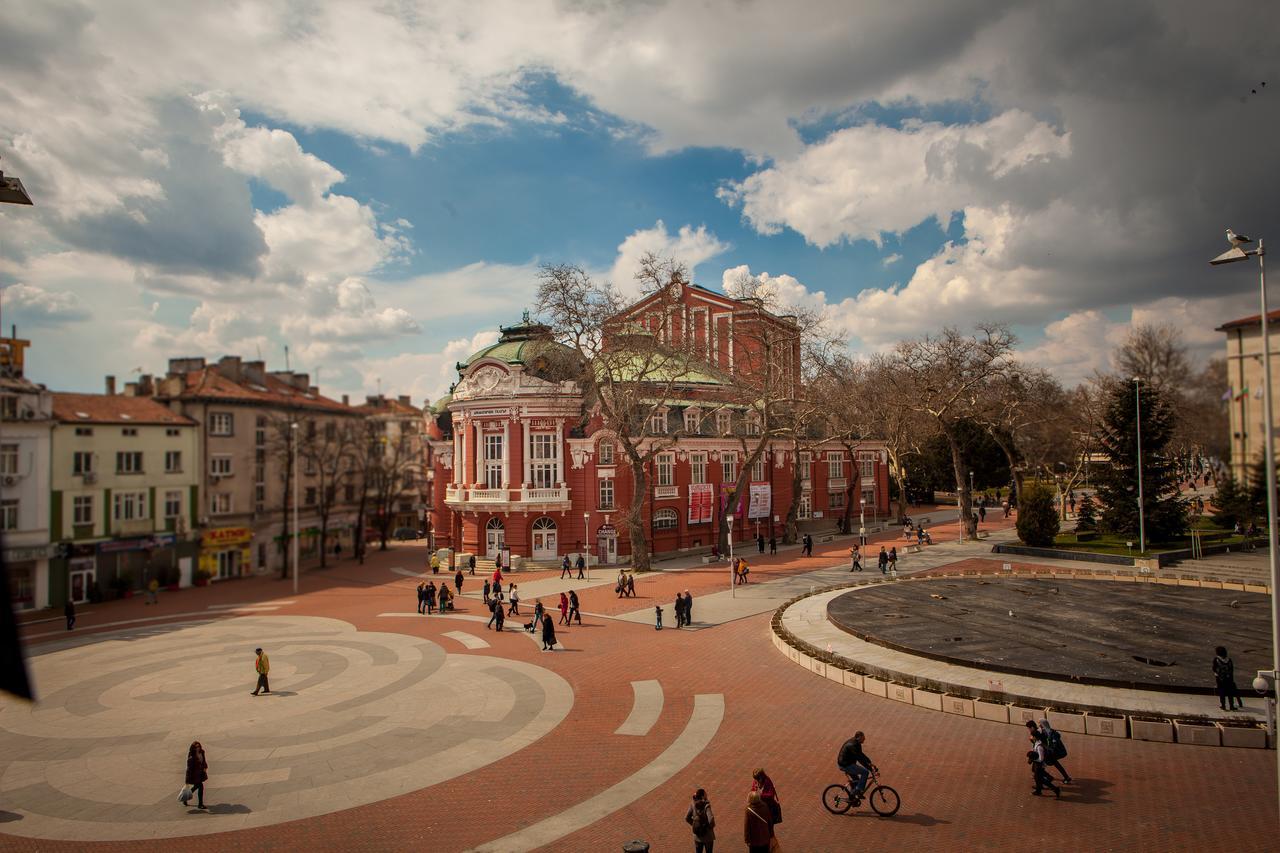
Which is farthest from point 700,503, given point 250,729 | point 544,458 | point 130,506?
point 130,506

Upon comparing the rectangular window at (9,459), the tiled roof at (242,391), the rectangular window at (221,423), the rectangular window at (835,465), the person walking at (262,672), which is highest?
the tiled roof at (242,391)

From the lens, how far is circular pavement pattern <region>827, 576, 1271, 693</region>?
1934 cm

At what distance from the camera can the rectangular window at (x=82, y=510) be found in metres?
42.2

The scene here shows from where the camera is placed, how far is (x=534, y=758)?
16.2 metres

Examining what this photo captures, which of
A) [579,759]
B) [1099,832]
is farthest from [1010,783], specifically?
[579,759]

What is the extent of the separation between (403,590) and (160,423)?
20953 mm

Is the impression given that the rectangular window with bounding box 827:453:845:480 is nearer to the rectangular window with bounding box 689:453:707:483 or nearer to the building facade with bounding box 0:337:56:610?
the rectangular window with bounding box 689:453:707:483

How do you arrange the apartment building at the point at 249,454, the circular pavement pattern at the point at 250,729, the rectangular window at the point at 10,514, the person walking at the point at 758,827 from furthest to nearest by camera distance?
the apartment building at the point at 249,454 → the rectangular window at the point at 10,514 → the circular pavement pattern at the point at 250,729 → the person walking at the point at 758,827

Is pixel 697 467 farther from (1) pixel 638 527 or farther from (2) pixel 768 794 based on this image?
(2) pixel 768 794

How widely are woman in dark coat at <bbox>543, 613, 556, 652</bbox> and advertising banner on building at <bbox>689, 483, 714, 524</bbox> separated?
1058 inches

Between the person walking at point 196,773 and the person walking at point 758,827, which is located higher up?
the person walking at point 758,827

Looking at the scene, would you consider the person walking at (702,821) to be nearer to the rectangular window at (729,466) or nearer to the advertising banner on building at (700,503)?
the advertising banner on building at (700,503)

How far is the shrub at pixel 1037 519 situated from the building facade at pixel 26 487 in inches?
2234

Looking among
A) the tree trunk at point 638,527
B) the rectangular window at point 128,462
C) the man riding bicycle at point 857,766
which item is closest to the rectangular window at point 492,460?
the tree trunk at point 638,527
